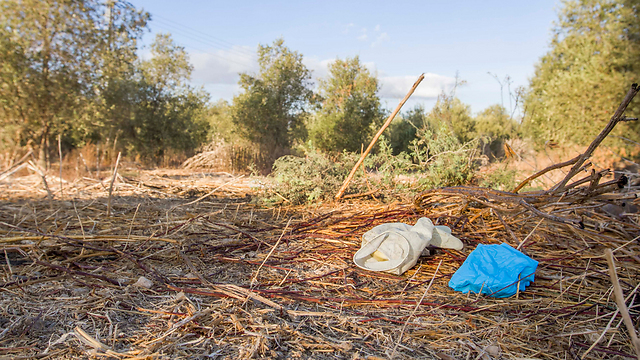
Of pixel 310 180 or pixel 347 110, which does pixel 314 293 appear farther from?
pixel 347 110

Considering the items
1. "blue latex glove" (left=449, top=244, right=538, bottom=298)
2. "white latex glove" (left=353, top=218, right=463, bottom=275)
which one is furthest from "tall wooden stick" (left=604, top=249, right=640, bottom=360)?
"white latex glove" (left=353, top=218, right=463, bottom=275)

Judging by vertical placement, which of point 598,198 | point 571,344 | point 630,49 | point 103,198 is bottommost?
point 103,198

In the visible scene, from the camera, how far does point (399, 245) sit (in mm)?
2631

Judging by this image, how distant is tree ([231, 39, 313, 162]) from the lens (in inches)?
541

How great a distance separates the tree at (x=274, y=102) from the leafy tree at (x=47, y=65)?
488 cm

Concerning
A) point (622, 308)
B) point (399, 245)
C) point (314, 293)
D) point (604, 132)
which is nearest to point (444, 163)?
point (399, 245)

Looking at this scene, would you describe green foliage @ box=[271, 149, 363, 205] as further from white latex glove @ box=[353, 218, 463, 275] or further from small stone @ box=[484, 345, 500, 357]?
small stone @ box=[484, 345, 500, 357]

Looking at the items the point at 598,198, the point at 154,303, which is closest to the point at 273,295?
the point at 154,303

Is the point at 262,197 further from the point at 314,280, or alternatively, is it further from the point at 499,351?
the point at 499,351

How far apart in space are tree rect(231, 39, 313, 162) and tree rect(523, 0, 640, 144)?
854cm

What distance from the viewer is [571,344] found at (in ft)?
5.71

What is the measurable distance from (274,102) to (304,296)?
1247 cm

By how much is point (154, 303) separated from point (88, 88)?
1209 cm

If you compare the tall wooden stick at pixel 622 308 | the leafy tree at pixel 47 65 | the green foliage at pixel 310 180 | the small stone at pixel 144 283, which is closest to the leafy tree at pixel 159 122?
the leafy tree at pixel 47 65
